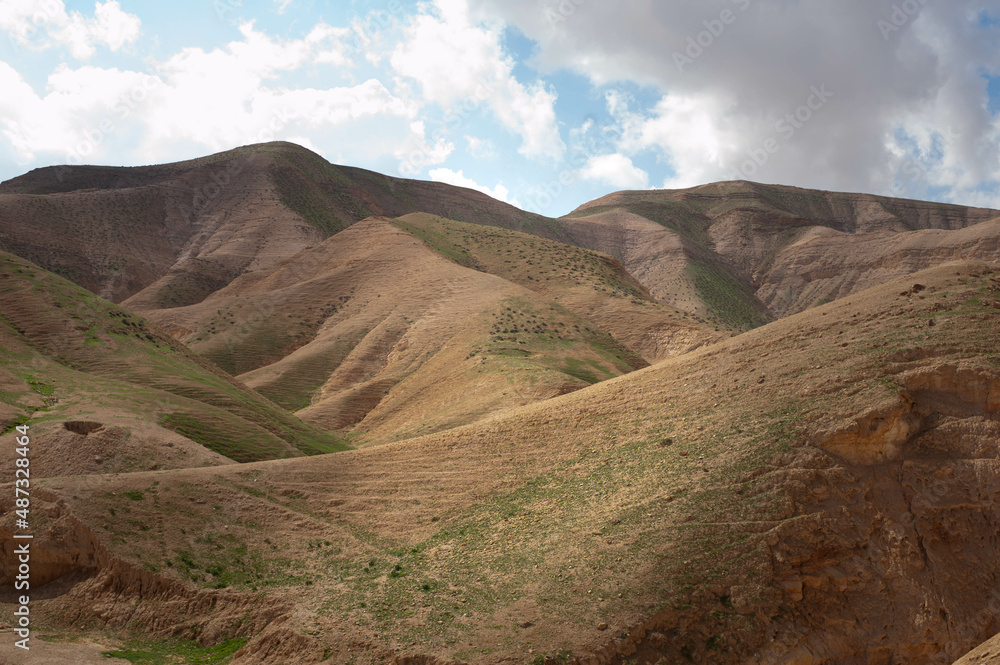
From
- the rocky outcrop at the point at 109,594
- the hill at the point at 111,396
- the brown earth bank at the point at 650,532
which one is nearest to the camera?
the brown earth bank at the point at 650,532

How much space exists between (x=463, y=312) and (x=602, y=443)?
96.3 feet

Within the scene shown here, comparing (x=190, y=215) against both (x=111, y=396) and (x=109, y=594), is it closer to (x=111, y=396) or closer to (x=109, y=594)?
(x=111, y=396)

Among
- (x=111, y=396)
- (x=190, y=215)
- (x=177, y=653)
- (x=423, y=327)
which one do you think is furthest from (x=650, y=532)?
(x=190, y=215)

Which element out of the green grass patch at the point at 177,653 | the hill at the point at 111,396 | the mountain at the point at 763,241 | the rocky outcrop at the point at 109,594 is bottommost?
the green grass patch at the point at 177,653

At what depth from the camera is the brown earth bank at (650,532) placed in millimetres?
15422

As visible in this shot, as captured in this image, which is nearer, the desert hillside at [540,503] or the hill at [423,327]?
the desert hillside at [540,503]

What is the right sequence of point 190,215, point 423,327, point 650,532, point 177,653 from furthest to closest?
point 190,215
point 423,327
point 650,532
point 177,653

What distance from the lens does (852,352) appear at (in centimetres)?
2030

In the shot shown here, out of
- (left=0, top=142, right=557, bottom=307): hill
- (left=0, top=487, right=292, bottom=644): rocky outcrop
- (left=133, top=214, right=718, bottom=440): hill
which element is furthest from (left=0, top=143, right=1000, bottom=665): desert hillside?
(left=0, top=142, right=557, bottom=307): hill

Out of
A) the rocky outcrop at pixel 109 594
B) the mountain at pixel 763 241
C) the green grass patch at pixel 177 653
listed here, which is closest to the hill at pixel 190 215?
the mountain at pixel 763 241

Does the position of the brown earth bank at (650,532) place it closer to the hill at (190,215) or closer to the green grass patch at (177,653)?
the green grass patch at (177,653)

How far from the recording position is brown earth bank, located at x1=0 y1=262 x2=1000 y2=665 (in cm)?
1542

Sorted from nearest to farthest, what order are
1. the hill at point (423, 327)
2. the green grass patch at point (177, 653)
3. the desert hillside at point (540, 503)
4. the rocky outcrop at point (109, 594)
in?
1. the green grass patch at point (177, 653)
2. the desert hillside at point (540, 503)
3. the rocky outcrop at point (109, 594)
4. the hill at point (423, 327)

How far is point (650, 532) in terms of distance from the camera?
1720 cm
